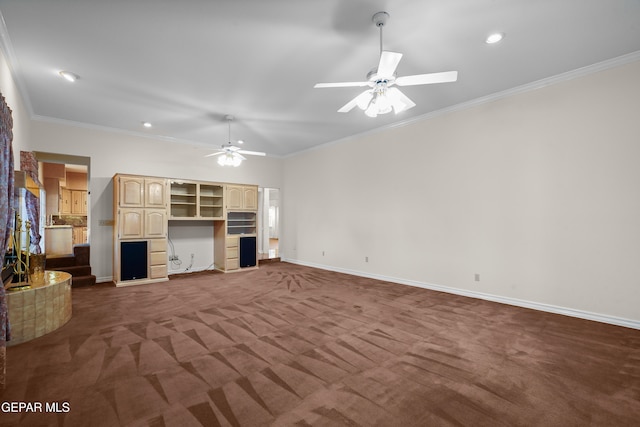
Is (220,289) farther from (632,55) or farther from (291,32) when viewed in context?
(632,55)

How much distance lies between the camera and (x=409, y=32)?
281cm

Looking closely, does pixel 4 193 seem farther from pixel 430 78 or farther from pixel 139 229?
pixel 430 78

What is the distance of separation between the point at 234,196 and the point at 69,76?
3661mm

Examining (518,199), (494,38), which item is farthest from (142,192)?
(518,199)

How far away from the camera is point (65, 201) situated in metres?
9.15

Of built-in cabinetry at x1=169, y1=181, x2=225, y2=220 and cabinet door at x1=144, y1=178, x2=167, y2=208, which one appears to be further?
built-in cabinetry at x1=169, y1=181, x2=225, y2=220

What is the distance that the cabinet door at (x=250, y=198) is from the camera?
7.00 metres

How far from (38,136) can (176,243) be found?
3.15 meters

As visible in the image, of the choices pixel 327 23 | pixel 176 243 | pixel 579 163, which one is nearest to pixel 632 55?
pixel 579 163

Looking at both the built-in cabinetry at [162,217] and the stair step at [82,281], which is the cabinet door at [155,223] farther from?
the stair step at [82,281]

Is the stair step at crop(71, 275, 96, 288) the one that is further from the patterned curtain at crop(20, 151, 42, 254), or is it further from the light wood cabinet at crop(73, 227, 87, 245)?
the light wood cabinet at crop(73, 227, 87, 245)

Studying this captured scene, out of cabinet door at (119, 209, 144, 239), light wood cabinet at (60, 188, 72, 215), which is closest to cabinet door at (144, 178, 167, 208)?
cabinet door at (119, 209, 144, 239)

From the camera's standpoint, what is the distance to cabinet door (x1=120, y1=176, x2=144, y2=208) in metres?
5.37

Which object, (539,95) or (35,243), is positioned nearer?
(539,95)
